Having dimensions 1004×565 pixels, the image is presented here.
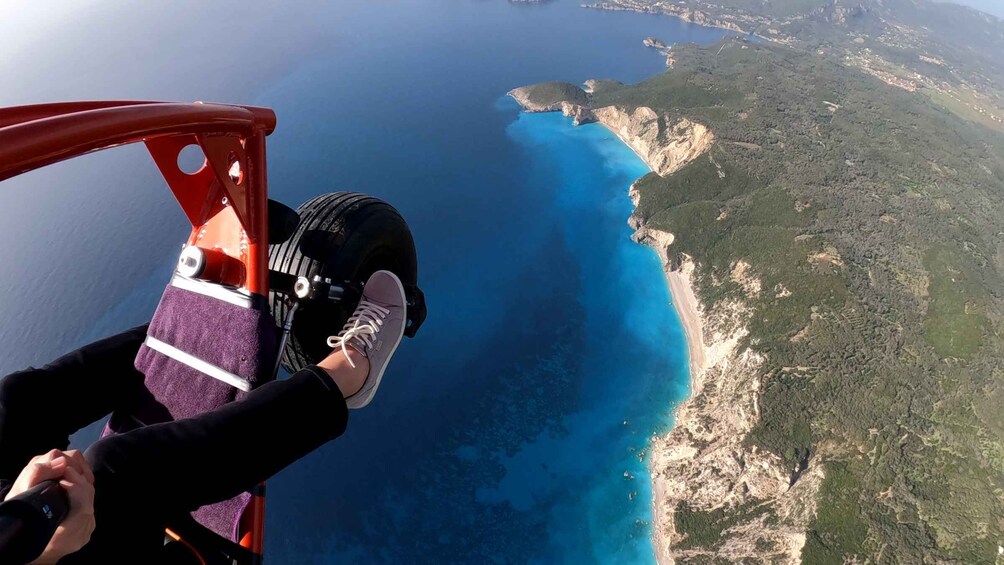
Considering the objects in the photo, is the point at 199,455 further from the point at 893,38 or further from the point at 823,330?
the point at 893,38

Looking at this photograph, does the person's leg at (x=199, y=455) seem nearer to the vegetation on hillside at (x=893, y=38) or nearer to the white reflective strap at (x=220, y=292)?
the white reflective strap at (x=220, y=292)

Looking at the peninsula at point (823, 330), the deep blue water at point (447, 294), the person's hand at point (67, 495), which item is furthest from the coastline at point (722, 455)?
the person's hand at point (67, 495)

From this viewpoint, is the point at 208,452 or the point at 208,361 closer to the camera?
the point at 208,452

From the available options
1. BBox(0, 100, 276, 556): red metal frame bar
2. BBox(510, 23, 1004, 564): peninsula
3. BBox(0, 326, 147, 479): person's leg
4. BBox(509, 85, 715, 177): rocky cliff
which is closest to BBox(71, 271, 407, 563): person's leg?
BBox(0, 100, 276, 556): red metal frame bar

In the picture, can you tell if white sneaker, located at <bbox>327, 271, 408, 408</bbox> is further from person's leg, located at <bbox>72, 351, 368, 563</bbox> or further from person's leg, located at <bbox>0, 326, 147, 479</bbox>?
person's leg, located at <bbox>0, 326, 147, 479</bbox>

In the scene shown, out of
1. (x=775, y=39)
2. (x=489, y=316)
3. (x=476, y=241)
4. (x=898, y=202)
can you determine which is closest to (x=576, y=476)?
(x=489, y=316)

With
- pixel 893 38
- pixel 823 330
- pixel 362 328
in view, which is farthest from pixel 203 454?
pixel 893 38

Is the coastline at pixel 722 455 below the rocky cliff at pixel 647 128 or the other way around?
below
